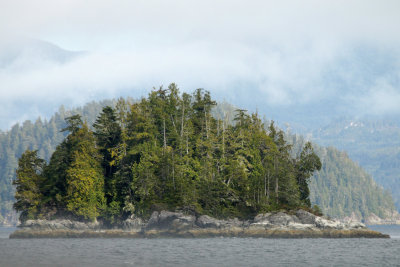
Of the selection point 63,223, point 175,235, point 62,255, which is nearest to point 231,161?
point 175,235

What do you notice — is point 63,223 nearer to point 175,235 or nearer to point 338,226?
point 175,235

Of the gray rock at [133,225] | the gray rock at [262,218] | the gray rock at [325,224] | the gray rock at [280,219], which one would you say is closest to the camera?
the gray rock at [280,219]

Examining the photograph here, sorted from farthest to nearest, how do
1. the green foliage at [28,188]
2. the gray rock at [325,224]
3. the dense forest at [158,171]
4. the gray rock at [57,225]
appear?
the green foliage at [28,188]
the gray rock at [57,225]
the dense forest at [158,171]
the gray rock at [325,224]

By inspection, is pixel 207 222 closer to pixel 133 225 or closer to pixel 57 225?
pixel 133 225

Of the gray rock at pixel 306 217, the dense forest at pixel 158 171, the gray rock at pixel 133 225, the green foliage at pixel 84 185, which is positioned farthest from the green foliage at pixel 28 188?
the gray rock at pixel 306 217

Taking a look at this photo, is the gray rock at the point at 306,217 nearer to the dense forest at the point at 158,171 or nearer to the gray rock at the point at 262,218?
the dense forest at the point at 158,171

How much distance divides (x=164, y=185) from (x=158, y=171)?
11.7ft

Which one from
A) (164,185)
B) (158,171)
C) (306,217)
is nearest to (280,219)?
(306,217)

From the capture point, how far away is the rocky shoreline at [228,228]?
4070 inches

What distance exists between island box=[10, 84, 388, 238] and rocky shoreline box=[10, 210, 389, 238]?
0.68 ft

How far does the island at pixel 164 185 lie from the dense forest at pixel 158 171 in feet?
0.75

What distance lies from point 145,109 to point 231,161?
24.2m

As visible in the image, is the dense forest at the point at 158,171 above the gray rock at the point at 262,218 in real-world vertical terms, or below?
above

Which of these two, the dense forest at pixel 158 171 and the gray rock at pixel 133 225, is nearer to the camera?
the gray rock at pixel 133 225
